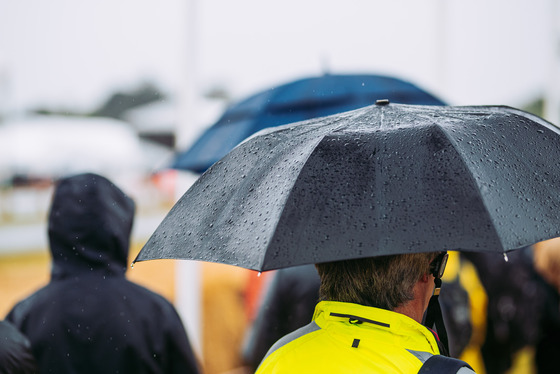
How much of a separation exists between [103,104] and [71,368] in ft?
7.40

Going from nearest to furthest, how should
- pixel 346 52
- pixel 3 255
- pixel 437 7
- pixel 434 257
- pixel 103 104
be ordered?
pixel 434 257 < pixel 3 255 < pixel 103 104 < pixel 346 52 < pixel 437 7

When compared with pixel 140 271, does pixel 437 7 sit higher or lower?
higher

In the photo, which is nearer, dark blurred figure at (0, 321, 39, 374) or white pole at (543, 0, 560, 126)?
dark blurred figure at (0, 321, 39, 374)

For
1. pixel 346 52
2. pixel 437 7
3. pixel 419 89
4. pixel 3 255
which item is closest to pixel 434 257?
pixel 419 89

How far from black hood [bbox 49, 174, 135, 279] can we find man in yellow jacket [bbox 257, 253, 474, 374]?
1.19m

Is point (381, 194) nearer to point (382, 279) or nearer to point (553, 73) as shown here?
point (382, 279)

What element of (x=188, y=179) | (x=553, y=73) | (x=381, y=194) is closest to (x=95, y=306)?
(x=381, y=194)

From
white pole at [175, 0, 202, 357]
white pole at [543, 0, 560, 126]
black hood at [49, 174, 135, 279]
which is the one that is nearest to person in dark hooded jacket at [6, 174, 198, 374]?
black hood at [49, 174, 135, 279]

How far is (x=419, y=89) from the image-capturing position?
3.02 metres

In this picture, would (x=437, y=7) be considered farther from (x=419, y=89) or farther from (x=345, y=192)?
(x=345, y=192)

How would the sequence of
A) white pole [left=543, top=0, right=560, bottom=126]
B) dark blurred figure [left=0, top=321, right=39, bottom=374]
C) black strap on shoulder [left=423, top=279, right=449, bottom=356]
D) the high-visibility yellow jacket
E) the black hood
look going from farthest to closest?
white pole [left=543, top=0, right=560, bottom=126] → the black hood → dark blurred figure [left=0, top=321, right=39, bottom=374] → black strap on shoulder [left=423, top=279, right=449, bottom=356] → the high-visibility yellow jacket

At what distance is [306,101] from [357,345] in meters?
1.80

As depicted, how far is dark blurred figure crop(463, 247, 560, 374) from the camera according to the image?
163 inches

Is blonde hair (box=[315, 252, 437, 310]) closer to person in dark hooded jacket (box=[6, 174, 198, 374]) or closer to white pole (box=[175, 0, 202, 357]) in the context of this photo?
person in dark hooded jacket (box=[6, 174, 198, 374])
